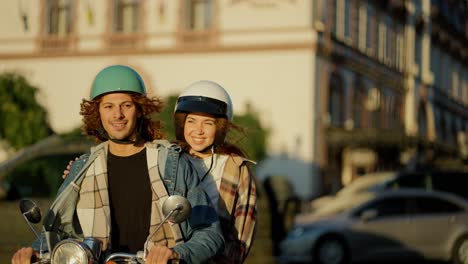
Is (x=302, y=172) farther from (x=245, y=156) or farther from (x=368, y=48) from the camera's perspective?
(x=245, y=156)

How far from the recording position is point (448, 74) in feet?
201

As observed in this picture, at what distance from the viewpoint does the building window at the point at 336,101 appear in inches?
1473

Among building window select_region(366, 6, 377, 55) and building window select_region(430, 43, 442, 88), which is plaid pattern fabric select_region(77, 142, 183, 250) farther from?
building window select_region(430, 43, 442, 88)

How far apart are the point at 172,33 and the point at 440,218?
18.7 meters

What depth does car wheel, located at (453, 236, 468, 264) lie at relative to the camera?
19248 millimetres

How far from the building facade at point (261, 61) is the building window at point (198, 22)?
3cm

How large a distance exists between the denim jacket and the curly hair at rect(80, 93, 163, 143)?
153mm

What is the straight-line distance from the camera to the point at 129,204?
175 inches

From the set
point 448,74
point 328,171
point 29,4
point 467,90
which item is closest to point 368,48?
point 328,171

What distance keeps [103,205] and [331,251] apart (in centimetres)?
1537

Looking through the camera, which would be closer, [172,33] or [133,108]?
[133,108]

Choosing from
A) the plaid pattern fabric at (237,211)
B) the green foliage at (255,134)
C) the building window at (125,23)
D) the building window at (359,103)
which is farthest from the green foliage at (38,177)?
the building window at (359,103)

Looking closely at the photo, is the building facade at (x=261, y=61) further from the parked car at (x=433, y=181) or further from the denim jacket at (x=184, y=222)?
the denim jacket at (x=184, y=222)

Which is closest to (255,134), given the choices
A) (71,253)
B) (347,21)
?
(347,21)
